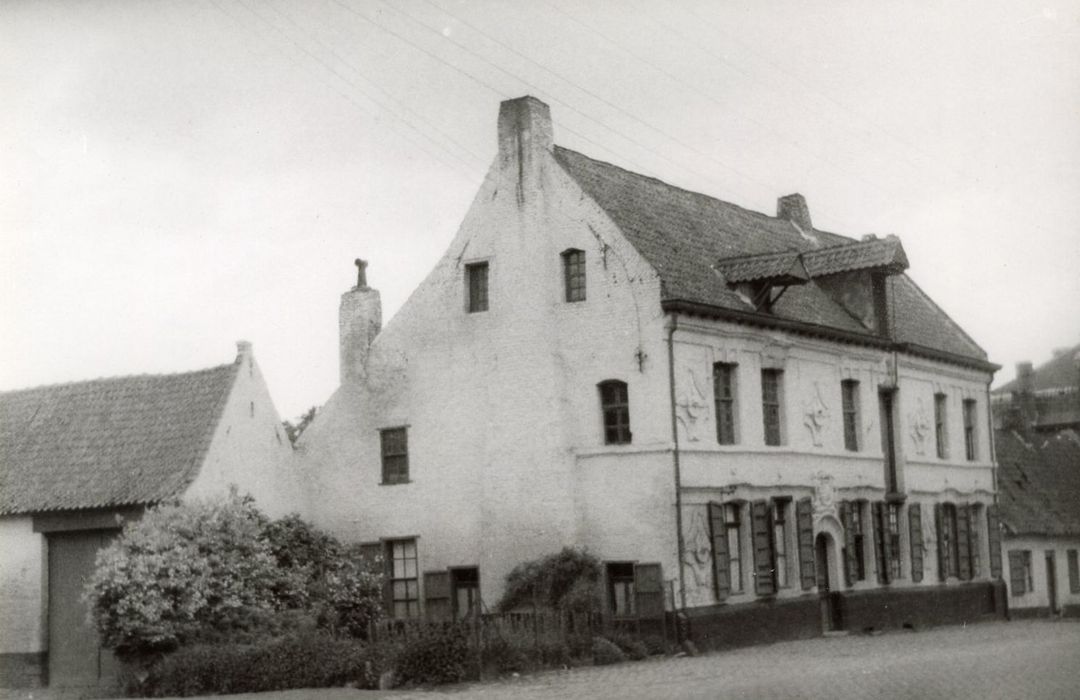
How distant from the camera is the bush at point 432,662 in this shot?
73.0ft

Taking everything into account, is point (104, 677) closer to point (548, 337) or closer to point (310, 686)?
point (310, 686)

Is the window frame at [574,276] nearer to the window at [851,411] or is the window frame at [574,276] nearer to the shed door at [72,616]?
the window at [851,411]

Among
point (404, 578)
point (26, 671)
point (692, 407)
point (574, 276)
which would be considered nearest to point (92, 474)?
point (26, 671)

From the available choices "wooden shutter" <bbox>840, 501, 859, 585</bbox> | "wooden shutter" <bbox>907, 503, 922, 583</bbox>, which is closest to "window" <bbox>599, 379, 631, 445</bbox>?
"wooden shutter" <bbox>840, 501, 859, 585</bbox>

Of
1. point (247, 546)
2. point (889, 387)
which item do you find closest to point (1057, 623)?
point (889, 387)

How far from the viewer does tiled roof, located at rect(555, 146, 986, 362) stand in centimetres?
3073

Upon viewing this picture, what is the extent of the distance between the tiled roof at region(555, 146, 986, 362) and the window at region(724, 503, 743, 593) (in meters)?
4.23

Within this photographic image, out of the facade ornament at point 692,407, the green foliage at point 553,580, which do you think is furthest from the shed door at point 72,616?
the facade ornament at point 692,407

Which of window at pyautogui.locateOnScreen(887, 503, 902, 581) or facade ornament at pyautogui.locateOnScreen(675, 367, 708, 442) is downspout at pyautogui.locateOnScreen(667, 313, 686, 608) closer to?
facade ornament at pyautogui.locateOnScreen(675, 367, 708, 442)

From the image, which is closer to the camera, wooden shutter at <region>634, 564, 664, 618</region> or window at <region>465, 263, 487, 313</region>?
wooden shutter at <region>634, 564, 664, 618</region>

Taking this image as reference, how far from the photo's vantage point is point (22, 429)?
1278 inches

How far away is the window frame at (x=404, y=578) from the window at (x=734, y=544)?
22.5 feet

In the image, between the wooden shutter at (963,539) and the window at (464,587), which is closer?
the window at (464,587)

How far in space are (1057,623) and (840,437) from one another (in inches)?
329
